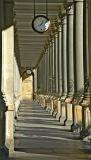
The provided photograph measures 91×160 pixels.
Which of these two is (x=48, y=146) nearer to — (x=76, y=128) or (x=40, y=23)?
(x=40, y=23)

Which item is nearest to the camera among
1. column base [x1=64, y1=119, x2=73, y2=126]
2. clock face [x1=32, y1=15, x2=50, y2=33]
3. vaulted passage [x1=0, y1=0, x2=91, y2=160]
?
vaulted passage [x1=0, y1=0, x2=91, y2=160]

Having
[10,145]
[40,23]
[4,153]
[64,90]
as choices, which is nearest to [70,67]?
[64,90]

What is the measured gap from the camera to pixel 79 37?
19750 mm

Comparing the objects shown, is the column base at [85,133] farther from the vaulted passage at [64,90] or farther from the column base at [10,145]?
the column base at [10,145]

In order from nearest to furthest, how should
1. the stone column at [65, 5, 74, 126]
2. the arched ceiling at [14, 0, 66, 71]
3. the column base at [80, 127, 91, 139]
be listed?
the column base at [80, 127, 91, 139]
the stone column at [65, 5, 74, 126]
the arched ceiling at [14, 0, 66, 71]

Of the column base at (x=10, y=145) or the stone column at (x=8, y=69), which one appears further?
the stone column at (x=8, y=69)

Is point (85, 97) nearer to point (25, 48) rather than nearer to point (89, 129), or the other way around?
point (89, 129)

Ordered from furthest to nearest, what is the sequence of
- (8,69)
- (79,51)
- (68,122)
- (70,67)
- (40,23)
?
1. (68,122)
2. (70,67)
3. (79,51)
4. (40,23)
5. (8,69)

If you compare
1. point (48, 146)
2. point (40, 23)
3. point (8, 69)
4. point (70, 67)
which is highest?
point (40, 23)

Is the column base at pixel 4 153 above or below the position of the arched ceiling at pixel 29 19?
below

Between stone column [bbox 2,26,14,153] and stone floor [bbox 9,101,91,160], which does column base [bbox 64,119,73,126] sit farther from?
stone column [bbox 2,26,14,153]

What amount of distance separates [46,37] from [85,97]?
2461cm

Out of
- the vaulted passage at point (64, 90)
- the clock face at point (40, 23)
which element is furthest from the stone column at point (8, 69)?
the clock face at point (40, 23)

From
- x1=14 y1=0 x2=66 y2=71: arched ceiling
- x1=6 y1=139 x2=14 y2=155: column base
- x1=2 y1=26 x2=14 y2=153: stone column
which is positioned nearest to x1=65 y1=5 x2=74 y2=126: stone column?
x1=14 y1=0 x2=66 y2=71: arched ceiling
